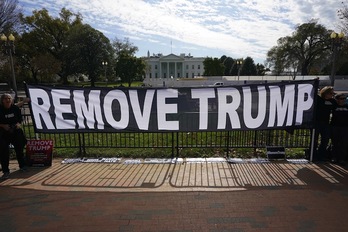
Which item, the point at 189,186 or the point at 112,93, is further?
the point at 112,93

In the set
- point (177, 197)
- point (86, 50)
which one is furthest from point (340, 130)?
point (86, 50)

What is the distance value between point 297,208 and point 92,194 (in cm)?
331

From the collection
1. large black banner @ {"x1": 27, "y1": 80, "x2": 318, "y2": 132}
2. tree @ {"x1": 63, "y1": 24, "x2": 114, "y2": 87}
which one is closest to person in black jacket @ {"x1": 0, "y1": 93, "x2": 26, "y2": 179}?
large black banner @ {"x1": 27, "y1": 80, "x2": 318, "y2": 132}

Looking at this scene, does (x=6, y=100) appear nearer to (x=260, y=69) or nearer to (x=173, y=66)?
(x=260, y=69)

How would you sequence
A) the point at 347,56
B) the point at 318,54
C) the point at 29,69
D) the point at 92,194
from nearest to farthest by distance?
the point at 92,194, the point at 347,56, the point at 29,69, the point at 318,54

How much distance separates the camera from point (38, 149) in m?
5.44

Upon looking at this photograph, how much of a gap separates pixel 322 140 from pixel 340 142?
343 mm

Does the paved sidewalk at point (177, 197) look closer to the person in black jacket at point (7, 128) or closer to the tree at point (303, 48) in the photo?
the person in black jacket at point (7, 128)

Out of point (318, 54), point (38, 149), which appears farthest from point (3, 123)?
point (318, 54)

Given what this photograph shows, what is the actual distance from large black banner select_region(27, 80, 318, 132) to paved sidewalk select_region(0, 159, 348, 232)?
0.92m

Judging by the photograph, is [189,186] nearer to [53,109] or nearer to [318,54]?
[53,109]

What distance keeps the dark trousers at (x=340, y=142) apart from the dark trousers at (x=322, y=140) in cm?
13

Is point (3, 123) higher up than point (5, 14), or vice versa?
point (5, 14)

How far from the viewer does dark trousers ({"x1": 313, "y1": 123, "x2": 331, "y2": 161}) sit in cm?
544
